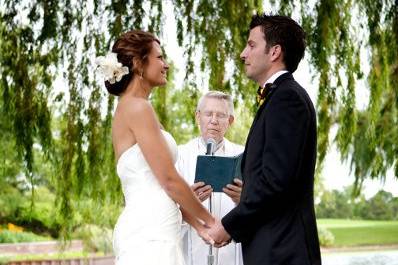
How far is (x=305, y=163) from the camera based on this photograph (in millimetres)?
2416

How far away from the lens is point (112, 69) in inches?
114

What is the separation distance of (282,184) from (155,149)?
1.96ft

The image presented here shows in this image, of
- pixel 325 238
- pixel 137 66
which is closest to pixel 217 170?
pixel 137 66

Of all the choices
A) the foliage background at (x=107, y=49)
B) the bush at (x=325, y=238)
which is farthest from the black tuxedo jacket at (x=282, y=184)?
the bush at (x=325, y=238)

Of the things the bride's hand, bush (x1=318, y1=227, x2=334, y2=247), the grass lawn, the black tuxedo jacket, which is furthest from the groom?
the grass lawn

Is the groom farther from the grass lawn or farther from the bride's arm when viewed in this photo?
the grass lawn

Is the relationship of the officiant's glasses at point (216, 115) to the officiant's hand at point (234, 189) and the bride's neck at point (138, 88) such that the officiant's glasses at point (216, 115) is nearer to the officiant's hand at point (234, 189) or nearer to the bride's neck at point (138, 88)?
the officiant's hand at point (234, 189)

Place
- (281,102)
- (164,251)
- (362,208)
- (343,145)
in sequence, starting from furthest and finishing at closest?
1. (362,208)
2. (343,145)
3. (164,251)
4. (281,102)

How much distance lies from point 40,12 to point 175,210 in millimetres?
3040

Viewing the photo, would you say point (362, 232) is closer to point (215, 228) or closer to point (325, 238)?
point (325, 238)

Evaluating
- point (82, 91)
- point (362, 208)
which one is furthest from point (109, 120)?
point (362, 208)

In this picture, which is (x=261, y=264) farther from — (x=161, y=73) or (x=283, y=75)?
(x=161, y=73)

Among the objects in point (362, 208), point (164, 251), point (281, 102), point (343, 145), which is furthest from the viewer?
point (362, 208)

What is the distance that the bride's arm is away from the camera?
2.81 metres
